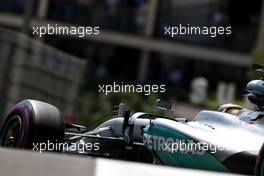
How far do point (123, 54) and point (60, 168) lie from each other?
30970mm

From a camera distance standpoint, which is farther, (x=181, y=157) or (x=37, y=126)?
(x=37, y=126)

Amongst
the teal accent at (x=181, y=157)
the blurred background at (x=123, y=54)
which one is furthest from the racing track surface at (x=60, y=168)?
the blurred background at (x=123, y=54)

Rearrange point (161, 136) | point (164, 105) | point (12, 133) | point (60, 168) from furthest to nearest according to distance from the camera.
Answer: point (12, 133) → point (164, 105) → point (161, 136) → point (60, 168)

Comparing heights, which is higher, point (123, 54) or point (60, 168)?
point (60, 168)

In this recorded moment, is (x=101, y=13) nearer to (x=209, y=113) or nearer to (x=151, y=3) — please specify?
(x=151, y=3)

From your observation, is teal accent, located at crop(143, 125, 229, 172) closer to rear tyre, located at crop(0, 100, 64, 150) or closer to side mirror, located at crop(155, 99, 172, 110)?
side mirror, located at crop(155, 99, 172, 110)

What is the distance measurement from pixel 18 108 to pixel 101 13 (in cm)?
1724

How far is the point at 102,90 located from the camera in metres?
9.96

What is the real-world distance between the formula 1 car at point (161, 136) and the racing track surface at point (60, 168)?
109 cm

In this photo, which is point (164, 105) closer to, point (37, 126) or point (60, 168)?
point (37, 126)

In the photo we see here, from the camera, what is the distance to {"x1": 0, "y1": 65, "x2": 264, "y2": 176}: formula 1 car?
712 centimetres

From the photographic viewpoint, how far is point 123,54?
36.7 m

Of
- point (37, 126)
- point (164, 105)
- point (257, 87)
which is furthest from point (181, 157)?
point (37, 126)

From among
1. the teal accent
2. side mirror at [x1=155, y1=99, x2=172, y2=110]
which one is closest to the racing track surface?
the teal accent
